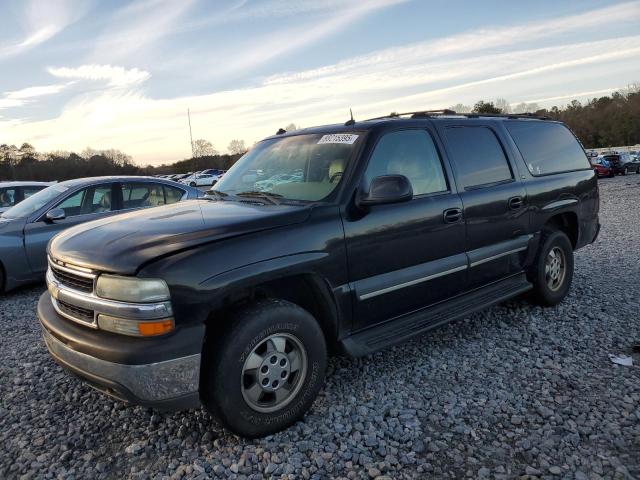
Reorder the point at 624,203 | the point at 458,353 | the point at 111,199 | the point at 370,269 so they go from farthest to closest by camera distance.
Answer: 1. the point at 624,203
2. the point at 111,199
3. the point at 458,353
4. the point at 370,269

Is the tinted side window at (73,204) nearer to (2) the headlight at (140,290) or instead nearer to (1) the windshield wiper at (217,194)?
(1) the windshield wiper at (217,194)

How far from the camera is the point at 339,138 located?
375 cm

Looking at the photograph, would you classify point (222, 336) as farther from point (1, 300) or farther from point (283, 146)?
point (1, 300)

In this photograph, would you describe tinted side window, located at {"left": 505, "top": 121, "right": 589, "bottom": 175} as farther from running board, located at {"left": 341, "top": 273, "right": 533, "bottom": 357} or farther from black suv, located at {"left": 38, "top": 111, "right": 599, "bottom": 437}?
running board, located at {"left": 341, "top": 273, "right": 533, "bottom": 357}

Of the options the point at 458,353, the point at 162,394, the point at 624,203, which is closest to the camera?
the point at 162,394

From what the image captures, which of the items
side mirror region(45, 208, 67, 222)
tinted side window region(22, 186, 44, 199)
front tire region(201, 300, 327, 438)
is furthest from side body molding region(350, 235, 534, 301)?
tinted side window region(22, 186, 44, 199)

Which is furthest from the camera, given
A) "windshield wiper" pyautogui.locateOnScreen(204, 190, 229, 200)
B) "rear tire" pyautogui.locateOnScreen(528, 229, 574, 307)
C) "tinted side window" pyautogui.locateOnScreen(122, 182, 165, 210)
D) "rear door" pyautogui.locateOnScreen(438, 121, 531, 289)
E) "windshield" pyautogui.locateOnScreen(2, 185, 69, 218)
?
"tinted side window" pyautogui.locateOnScreen(122, 182, 165, 210)

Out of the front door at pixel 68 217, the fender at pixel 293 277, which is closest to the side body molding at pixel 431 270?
the fender at pixel 293 277

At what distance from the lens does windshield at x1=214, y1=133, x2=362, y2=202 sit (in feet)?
11.5

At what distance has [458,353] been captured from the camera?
407 centimetres

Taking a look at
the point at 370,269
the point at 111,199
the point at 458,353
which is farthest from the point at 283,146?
the point at 111,199

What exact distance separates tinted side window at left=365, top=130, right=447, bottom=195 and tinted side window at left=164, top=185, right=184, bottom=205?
504cm

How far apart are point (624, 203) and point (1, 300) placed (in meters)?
17.4

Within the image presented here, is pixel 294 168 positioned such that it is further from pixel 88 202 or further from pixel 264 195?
pixel 88 202
